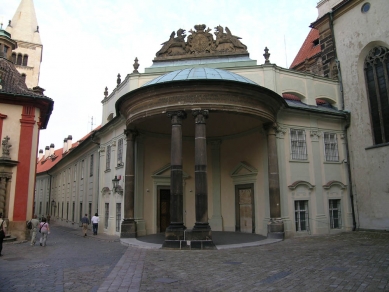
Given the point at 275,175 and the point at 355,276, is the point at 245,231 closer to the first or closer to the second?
the point at 275,175

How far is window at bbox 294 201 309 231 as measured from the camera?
17.2 metres

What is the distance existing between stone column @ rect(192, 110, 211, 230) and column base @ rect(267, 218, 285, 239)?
403 cm

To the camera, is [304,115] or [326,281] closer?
[326,281]

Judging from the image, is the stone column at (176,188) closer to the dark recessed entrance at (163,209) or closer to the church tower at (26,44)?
the dark recessed entrance at (163,209)

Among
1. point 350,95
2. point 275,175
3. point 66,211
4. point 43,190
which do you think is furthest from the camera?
point 43,190

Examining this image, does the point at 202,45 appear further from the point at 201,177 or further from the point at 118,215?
the point at 118,215

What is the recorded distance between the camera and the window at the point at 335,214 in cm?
1839

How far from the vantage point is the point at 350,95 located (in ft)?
66.2

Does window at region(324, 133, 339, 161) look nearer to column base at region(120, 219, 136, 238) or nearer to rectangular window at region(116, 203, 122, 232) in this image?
column base at region(120, 219, 136, 238)

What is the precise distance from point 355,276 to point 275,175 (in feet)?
28.2

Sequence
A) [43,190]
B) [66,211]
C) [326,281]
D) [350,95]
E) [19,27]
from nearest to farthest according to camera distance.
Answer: [326,281] < [350,95] < [66,211] < [19,27] < [43,190]

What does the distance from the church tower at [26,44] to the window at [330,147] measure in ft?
135

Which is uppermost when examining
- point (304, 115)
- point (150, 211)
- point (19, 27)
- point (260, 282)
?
point (19, 27)

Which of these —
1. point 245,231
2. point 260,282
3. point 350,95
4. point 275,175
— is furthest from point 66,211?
point 260,282
